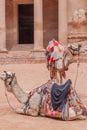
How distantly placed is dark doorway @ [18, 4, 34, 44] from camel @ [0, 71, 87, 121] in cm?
1986

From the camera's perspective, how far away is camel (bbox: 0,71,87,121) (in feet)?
28.7

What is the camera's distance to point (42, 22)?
2580cm

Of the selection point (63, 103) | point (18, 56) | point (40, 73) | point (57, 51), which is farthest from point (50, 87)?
point (18, 56)

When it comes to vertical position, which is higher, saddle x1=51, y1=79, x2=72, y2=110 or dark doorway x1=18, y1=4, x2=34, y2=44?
dark doorway x1=18, y1=4, x2=34, y2=44

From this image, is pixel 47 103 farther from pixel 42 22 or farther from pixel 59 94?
pixel 42 22

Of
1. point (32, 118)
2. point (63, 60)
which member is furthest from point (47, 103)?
point (63, 60)

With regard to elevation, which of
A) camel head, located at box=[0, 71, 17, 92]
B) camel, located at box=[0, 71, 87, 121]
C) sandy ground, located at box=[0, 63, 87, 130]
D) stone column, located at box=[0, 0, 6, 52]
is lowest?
sandy ground, located at box=[0, 63, 87, 130]

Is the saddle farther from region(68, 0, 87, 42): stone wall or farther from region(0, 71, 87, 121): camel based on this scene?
region(68, 0, 87, 42): stone wall

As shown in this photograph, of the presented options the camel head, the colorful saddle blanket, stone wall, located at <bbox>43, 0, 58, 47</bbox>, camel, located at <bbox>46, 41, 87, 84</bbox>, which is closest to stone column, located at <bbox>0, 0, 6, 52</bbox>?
stone wall, located at <bbox>43, 0, 58, 47</bbox>

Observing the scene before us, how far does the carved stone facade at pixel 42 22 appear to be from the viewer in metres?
25.2

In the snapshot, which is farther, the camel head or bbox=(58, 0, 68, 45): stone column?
bbox=(58, 0, 68, 45): stone column

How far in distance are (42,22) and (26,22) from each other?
13.0ft

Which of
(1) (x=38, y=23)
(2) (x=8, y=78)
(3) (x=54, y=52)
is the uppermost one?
(1) (x=38, y=23)

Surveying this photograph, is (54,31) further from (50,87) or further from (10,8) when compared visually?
(50,87)
